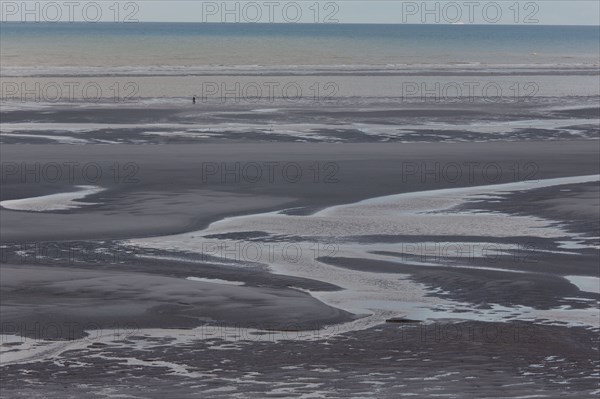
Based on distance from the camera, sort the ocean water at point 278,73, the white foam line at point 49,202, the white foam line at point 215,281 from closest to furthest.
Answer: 1. the white foam line at point 215,281
2. the white foam line at point 49,202
3. the ocean water at point 278,73

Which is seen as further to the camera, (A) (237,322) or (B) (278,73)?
(B) (278,73)

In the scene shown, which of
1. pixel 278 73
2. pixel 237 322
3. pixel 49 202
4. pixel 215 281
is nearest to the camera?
pixel 237 322

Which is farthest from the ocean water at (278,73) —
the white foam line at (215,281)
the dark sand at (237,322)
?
the white foam line at (215,281)

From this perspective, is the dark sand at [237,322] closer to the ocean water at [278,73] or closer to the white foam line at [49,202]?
the white foam line at [49,202]

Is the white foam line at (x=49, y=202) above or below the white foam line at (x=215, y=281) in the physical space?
above

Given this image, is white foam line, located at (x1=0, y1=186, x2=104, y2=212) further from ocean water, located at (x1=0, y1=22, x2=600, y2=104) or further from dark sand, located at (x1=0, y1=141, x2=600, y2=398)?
ocean water, located at (x1=0, y1=22, x2=600, y2=104)

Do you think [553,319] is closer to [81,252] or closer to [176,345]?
[176,345]

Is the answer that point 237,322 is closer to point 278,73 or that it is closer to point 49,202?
point 49,202

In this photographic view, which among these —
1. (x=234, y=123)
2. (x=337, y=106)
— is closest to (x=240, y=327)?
(x=234, y=123)

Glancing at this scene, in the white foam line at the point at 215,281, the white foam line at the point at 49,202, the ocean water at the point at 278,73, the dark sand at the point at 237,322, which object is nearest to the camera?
the dark sand at the point at 237,322

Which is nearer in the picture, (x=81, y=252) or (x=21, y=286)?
(x=21, y=286)

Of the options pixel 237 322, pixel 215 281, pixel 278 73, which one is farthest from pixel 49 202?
pixel 278 73
